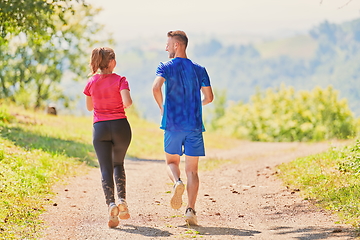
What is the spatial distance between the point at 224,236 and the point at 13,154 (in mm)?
5863

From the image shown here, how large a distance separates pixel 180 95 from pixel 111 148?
42.4 inches

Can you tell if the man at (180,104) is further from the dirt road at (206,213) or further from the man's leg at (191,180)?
the dirt road at (206,213)

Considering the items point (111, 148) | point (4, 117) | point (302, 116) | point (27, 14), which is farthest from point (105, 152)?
point (302, 116)

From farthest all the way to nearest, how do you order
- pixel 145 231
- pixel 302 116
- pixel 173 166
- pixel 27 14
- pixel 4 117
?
pixel 302 116 → pixel 4 117 → pixel 27 14 → pixel 173 166 → pixel 145 231

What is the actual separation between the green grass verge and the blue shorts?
2.02 meters

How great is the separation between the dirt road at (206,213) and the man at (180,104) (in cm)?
56

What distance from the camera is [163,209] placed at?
7.17m

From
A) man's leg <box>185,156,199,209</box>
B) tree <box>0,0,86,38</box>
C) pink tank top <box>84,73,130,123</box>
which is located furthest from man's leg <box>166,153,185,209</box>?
tree <box>0,0,86,38</box>

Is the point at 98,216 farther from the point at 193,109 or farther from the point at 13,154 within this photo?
the point at 13,154

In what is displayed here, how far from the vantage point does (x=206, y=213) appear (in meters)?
6.99

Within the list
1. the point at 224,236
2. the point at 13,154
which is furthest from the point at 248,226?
the point at 13,154

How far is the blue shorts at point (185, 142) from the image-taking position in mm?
5809

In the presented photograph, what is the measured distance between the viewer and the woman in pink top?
18.9ft

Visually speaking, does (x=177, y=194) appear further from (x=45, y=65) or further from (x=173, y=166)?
(x=45, y=65)
